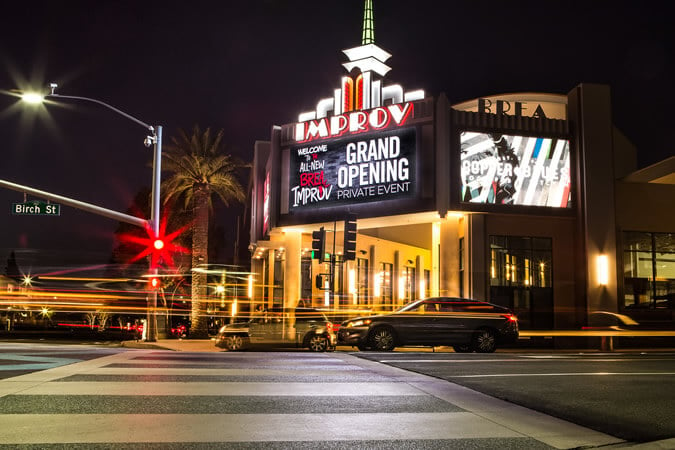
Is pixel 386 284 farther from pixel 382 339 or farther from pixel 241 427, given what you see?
pixel 241 427

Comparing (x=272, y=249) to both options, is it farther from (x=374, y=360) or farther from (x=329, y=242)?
(x=374, y=360)

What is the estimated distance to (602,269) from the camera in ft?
101

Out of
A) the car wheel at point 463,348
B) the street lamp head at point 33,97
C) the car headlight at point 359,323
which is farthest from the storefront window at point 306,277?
the car headlight at point 359,323

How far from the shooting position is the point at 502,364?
1212cm

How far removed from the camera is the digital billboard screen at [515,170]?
31.0m

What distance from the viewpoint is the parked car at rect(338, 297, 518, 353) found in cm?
1900

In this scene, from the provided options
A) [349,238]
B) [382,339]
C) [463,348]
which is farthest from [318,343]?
[349,238]

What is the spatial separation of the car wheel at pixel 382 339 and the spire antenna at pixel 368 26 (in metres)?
24.7

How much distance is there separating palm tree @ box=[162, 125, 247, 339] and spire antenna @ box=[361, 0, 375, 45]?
426 inches

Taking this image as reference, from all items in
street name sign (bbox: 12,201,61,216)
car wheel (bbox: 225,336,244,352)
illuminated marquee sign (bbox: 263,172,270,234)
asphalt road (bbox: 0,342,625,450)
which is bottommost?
car wheel (bbox: 225,336,244,352)

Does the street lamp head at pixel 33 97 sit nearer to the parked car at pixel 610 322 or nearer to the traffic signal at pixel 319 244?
the traffic signal at pixel 319 244

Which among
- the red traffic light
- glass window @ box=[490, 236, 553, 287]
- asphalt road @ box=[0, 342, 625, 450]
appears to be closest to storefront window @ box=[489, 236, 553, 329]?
glass window @ box=[490, 236, 553, 287]

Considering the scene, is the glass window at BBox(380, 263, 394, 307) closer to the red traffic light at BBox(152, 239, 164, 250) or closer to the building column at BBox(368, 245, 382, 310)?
the building column at BBox(368, 245, 382, 310)

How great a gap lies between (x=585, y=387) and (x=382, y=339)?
405 inches
